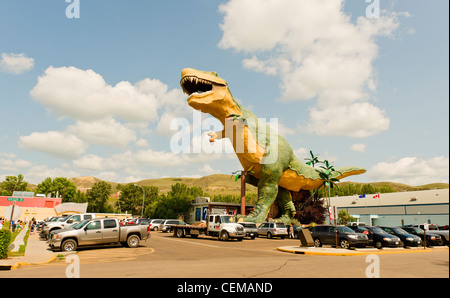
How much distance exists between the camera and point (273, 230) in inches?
1153

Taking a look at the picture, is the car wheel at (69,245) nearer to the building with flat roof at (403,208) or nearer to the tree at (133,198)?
the building with flat roof at (403,208)

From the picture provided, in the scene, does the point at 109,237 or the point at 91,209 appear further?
the point at 91,209

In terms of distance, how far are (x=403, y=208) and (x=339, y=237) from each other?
48.6 meters

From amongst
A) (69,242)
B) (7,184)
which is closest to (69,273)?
(69,242)

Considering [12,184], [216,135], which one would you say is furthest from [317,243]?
[12,184]

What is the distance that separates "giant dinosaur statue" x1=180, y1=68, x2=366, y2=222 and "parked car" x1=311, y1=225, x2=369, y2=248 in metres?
14.4

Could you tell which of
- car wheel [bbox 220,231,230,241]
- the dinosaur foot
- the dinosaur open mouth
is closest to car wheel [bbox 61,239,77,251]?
car wheel [bbox 220,231,230,241]

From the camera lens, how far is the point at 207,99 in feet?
98.6

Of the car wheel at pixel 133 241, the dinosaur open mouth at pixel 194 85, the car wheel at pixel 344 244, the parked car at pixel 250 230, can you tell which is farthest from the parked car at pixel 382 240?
the dinosaur open mouth at pixel 194 85

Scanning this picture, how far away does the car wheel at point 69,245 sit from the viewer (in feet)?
51.3

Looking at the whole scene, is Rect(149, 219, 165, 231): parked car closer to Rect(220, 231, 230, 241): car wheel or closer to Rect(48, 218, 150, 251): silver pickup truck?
Rect(220, 231, 230, 241): car wheel

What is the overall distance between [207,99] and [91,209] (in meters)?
83.7

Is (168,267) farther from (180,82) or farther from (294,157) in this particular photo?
(294,157)
